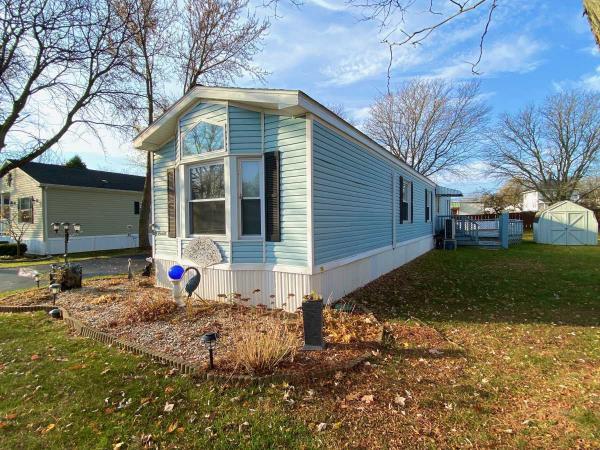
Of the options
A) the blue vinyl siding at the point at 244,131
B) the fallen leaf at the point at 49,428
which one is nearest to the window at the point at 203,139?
the blue vinyl siding at the point at 244,131

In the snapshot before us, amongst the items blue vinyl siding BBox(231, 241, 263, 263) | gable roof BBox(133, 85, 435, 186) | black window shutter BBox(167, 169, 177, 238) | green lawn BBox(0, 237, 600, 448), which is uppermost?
gable roof BBox(133, 85, 435, 186)

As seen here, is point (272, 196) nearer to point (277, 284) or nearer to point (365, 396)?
point (277, 284)

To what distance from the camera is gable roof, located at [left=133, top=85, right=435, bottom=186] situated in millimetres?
5279

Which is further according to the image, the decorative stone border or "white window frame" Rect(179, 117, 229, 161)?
"white window frame" Rect(179, 117, 229, 161)

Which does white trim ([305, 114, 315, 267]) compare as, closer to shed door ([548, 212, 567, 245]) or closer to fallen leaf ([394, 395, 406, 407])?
fallen leaf ([394, 395, 406, 407])

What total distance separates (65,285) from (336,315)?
666 cm

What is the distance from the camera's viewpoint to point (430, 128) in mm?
28547

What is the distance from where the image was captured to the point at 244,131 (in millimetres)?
5953

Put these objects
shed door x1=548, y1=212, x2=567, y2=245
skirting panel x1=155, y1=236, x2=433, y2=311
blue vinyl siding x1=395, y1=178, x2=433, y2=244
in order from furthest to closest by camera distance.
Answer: shed door x1=548, y1=212, x2=567, y2=245, blue vinyl siding x1=395, y1=178, x2=433, y2=244, skirting panel x1=155, y1=236, x2=433, y2=311

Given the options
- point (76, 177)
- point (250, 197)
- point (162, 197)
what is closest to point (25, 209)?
point (76, 177)

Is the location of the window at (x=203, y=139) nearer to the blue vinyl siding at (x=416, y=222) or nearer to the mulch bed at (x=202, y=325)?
the mulch bed at (x=202, y=325)

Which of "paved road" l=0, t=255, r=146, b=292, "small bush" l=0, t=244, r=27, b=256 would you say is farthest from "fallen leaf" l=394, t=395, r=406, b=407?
"small bush" l=0, t=244, r=27, b=256

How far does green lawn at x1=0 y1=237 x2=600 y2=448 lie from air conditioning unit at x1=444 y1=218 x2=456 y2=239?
12823 millimetres

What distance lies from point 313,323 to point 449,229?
51.9 feet
